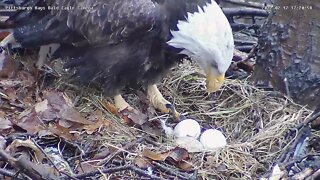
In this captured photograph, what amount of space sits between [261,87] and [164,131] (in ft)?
2.35

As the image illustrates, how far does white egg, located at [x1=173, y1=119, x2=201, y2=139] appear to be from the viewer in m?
3.71

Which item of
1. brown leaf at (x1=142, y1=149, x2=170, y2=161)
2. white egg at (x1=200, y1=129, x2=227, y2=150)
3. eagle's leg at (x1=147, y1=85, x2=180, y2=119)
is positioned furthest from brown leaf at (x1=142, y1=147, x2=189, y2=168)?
eagle's leg at (x1=147, y1=85, x2=180, y2=119)

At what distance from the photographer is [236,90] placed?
13.9ft

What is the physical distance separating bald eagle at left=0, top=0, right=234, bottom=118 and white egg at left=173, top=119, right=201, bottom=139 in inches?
9.2

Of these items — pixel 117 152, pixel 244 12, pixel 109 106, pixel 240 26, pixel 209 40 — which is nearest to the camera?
pixel 117 152

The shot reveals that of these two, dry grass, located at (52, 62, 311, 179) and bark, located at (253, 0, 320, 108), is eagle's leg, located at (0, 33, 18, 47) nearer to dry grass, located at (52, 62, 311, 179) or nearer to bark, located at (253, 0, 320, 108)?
dry grass, located at (52, 62, 311, 179)

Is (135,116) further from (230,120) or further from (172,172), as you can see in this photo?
(172,172)

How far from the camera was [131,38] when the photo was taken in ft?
12.6

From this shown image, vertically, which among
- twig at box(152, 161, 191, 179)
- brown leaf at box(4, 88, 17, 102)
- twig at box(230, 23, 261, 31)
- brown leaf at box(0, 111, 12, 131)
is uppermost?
brown leaf at box(0, 111, 12, 131)

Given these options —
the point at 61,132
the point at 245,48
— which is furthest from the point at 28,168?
the point at 245,48

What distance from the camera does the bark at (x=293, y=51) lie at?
410 cm

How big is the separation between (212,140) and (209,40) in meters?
0.48

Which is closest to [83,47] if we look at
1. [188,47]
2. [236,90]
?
[188,47]

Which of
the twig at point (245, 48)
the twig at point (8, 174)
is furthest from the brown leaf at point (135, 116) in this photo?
the twig at point (8, 174)
